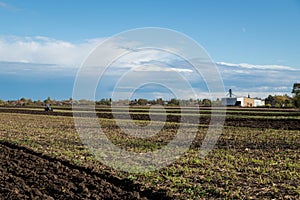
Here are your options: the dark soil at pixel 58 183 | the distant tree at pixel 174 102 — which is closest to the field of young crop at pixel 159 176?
the dark soil at pixel 58 183

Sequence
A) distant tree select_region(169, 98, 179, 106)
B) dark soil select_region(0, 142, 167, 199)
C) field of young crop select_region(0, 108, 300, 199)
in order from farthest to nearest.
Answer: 1. distant tree select_region(169, 98, 179, 106)
2. field of young crop select_region(0, 108, 300, 199)
3. dark soil select_region(0, 142, 167, 199)

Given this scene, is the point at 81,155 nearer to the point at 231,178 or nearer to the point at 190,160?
the point at 190,160

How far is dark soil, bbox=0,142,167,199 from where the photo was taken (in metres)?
8.80

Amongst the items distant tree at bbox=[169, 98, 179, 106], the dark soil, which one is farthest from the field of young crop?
distant tree at bbox=[169, 98, 179, 106]

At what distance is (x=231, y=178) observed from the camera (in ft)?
34.2

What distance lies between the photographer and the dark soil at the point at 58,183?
8.80 metres

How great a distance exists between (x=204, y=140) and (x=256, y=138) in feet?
8.70

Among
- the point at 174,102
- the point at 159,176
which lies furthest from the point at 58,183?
the point at 174,102

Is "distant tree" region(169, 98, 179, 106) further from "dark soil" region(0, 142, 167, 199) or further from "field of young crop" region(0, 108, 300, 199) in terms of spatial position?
"dark soil" region(0, 142, 167, 199)

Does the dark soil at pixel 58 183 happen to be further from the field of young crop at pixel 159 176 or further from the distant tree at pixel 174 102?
the distant tree at pixel 174 102

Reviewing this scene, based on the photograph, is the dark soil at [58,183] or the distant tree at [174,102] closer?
the dark soil at [58,183]

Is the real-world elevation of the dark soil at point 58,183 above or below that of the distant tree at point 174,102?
below

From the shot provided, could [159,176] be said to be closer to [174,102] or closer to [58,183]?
[58,183]

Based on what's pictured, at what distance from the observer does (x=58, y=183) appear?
32.2ft
